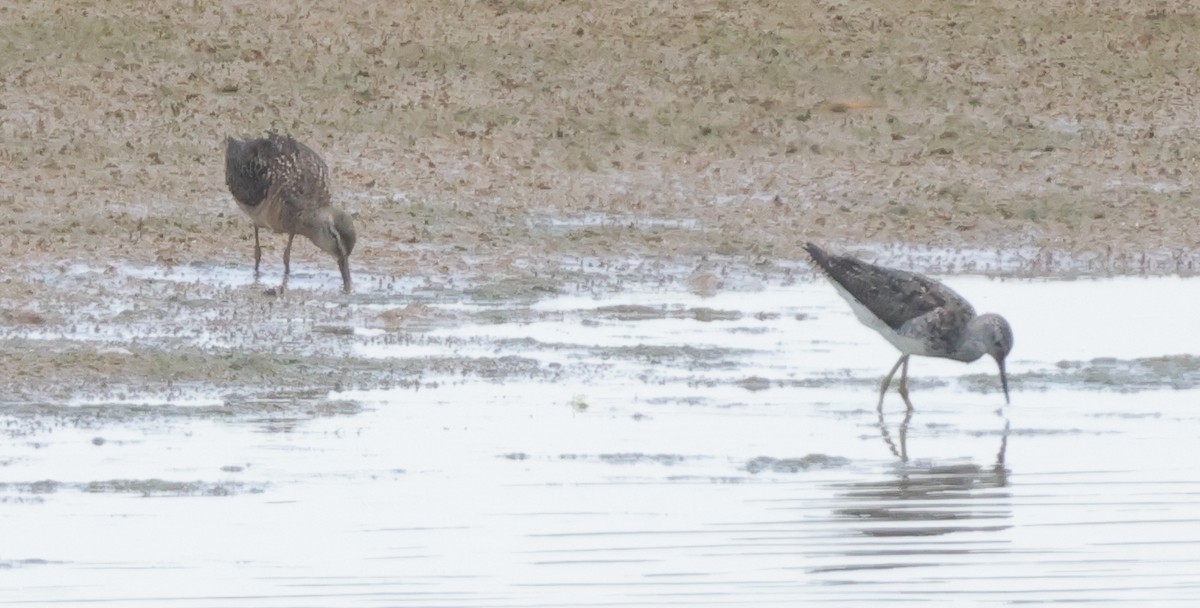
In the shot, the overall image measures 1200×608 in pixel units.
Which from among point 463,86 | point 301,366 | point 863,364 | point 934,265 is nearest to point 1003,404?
point 863,364

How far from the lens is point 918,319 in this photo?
11.3 meters

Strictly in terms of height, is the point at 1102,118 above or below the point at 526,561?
above

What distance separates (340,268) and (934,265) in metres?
3.72

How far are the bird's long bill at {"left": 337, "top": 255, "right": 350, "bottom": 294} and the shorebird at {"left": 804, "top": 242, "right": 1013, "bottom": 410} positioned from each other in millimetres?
3268

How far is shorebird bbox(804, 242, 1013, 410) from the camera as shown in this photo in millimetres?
11109

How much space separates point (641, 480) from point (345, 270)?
5.31 m

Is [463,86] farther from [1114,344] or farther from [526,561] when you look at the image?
[526,561]

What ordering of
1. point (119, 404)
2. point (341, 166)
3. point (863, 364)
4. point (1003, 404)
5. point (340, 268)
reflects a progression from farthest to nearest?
point (341, 166)
point (340, 268)
point (863, 364)
point (1003, 404)
point (119, 404)

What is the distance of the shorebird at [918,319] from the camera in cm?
1111

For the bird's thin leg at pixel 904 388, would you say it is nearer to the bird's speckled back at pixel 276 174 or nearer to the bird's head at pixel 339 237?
the bird's head at pixel 339 237

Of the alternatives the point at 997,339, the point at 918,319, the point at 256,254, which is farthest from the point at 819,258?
the point at 256,254

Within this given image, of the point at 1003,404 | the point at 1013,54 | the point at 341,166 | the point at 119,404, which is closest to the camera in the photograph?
the point at 119,404

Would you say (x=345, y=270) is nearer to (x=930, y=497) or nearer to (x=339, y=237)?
(x=339, y=237)

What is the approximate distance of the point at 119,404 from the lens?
10367 mm
